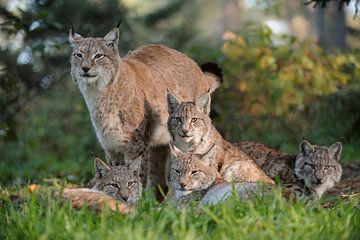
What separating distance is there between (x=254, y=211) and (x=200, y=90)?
4206 millimetres

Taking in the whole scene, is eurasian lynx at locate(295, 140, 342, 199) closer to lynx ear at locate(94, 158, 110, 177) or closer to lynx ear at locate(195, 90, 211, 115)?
lynx ear at locate(195, 90, 211, 115)

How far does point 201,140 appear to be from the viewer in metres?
7.55

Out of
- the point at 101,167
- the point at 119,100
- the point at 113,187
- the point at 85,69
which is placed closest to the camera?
the point at 113,187

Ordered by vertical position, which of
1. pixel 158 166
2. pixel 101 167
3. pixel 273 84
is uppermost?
pixel 273 84

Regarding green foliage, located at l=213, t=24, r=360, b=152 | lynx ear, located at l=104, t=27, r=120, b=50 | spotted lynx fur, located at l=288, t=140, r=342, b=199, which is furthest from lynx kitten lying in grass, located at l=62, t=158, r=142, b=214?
green foliage, located at l=213, t=24, r=360, b=152

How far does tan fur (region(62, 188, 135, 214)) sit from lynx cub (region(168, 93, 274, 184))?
1.98m

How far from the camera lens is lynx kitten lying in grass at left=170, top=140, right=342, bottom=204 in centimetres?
596

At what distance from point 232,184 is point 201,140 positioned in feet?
7.07

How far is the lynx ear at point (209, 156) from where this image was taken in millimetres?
6898

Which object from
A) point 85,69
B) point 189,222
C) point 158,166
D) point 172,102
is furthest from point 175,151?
point 189,222

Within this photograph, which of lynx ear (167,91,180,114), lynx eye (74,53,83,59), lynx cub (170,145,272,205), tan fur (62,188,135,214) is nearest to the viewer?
tan fur (62,188,135,214)

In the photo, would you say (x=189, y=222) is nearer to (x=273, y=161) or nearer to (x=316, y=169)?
(x=316, y=169)

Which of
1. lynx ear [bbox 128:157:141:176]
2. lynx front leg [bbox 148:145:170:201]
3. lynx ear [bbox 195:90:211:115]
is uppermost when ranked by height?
lynx ear [bbox 195:90:211:115]

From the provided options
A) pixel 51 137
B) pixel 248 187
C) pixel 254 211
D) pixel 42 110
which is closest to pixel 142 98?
pixel 248 187
